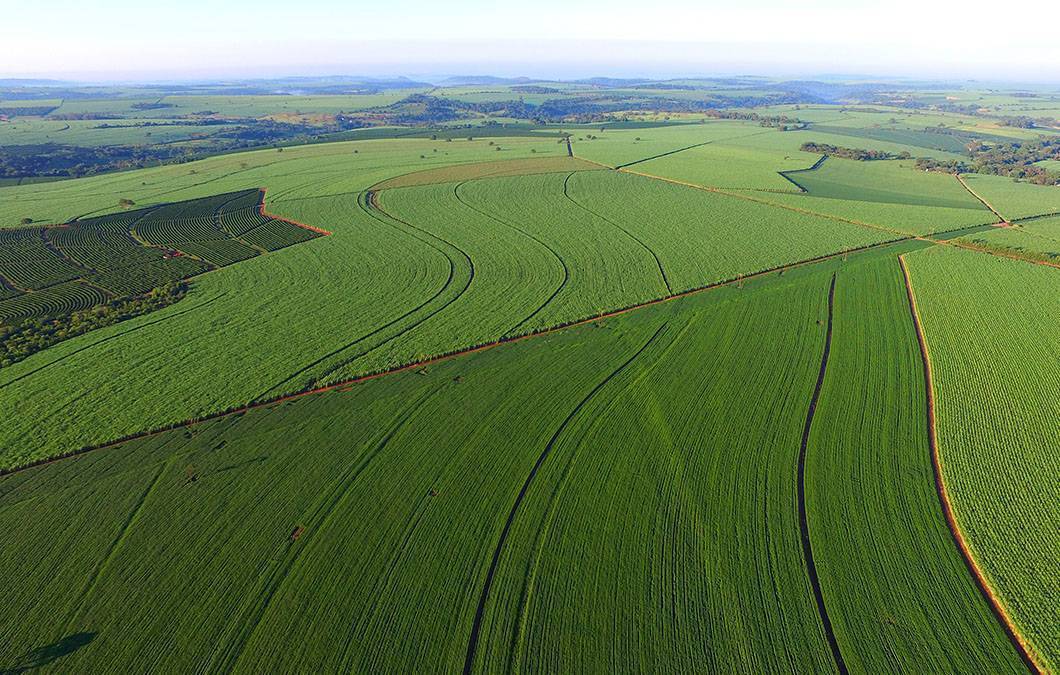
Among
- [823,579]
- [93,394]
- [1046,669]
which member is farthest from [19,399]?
[1046,669]

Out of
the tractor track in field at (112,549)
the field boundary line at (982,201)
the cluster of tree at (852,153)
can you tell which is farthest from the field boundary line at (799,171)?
the tractor track in field at (112,549)

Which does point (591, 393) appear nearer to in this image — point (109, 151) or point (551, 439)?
point (551, 439)

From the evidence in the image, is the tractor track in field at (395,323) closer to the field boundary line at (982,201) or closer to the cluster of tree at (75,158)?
→ the field boundary line at (982,201)

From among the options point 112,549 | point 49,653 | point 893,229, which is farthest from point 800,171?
point 49,653

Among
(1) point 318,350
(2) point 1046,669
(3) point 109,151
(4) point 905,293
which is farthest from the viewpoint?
(3) point 109,151

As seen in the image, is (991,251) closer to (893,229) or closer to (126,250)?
(893,229)
